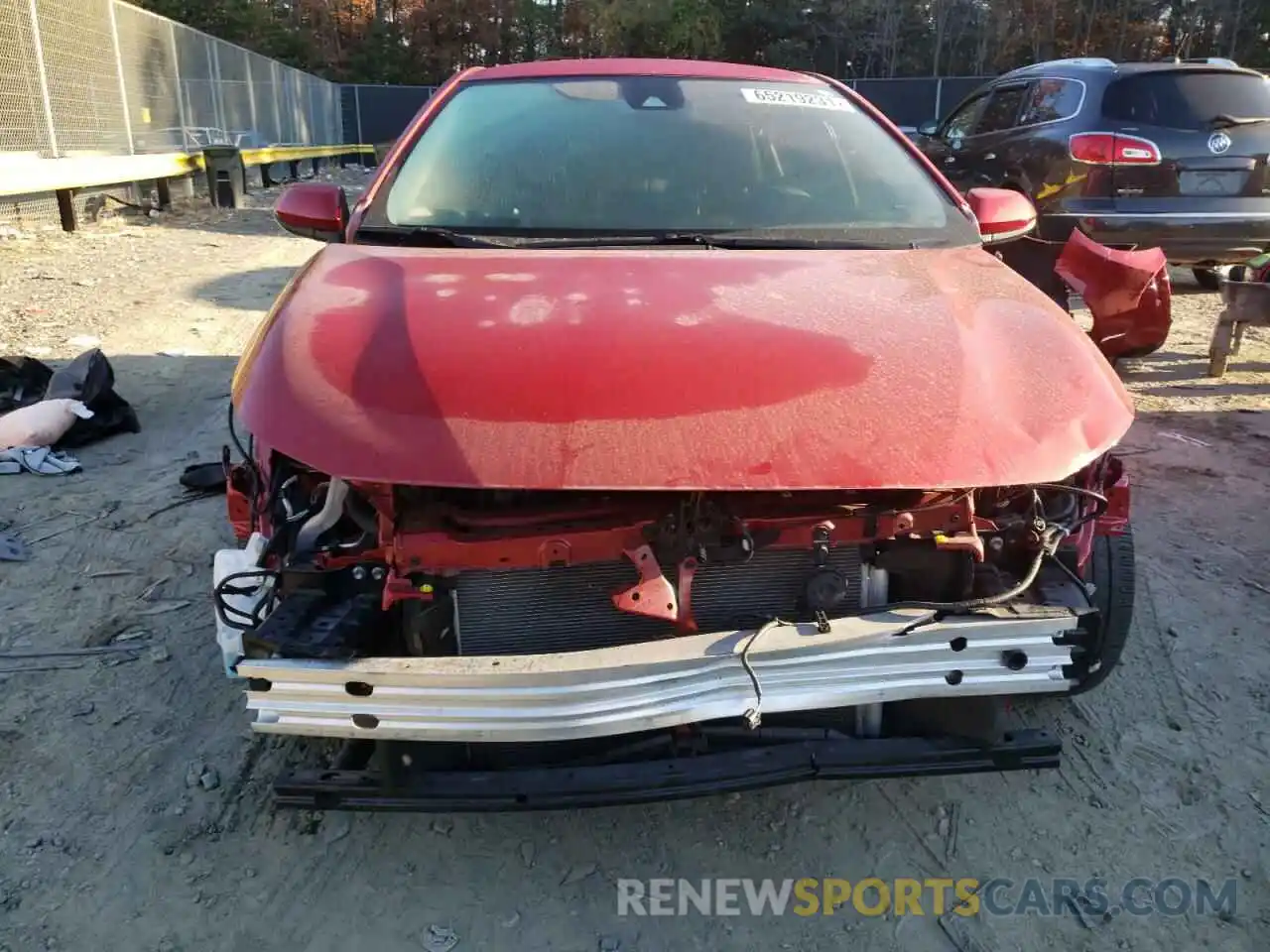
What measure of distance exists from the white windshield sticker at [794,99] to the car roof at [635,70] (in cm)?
13

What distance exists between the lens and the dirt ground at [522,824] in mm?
2080

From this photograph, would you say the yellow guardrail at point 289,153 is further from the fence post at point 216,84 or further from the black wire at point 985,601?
the black wire at point 985,601

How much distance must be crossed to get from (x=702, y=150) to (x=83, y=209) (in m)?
9.91

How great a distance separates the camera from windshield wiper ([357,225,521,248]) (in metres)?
2.73

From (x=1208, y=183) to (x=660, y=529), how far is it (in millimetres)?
6161

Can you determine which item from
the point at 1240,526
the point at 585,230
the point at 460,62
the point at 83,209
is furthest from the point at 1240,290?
the point at 460,62

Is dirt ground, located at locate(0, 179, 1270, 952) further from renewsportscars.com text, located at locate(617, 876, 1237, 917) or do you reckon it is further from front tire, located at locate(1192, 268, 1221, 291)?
front tire, located at locate(1192, 268, 1221, 291)

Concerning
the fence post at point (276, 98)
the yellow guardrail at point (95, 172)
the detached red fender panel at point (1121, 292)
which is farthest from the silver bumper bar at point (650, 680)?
the fence post at point (276, 98)

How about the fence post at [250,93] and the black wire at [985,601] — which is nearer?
the black wire at [985,601]

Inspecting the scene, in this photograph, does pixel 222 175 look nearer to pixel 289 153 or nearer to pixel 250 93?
pixel 289 153

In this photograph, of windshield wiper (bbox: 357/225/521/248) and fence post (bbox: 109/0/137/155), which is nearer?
windshield wiper (bbox: 357/225/521/248)

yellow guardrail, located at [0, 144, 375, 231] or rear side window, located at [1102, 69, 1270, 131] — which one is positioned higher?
rear side window, located at [1102, 69, 1270, 131]

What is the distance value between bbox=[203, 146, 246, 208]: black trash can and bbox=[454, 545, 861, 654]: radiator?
1340 centimetres

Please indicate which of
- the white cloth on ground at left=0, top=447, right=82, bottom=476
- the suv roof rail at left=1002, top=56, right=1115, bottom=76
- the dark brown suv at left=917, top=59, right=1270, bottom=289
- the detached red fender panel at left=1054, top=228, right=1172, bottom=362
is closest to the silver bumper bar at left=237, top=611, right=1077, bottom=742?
the white cloth on ground at left=0, top=447, right=82, bottom=476
